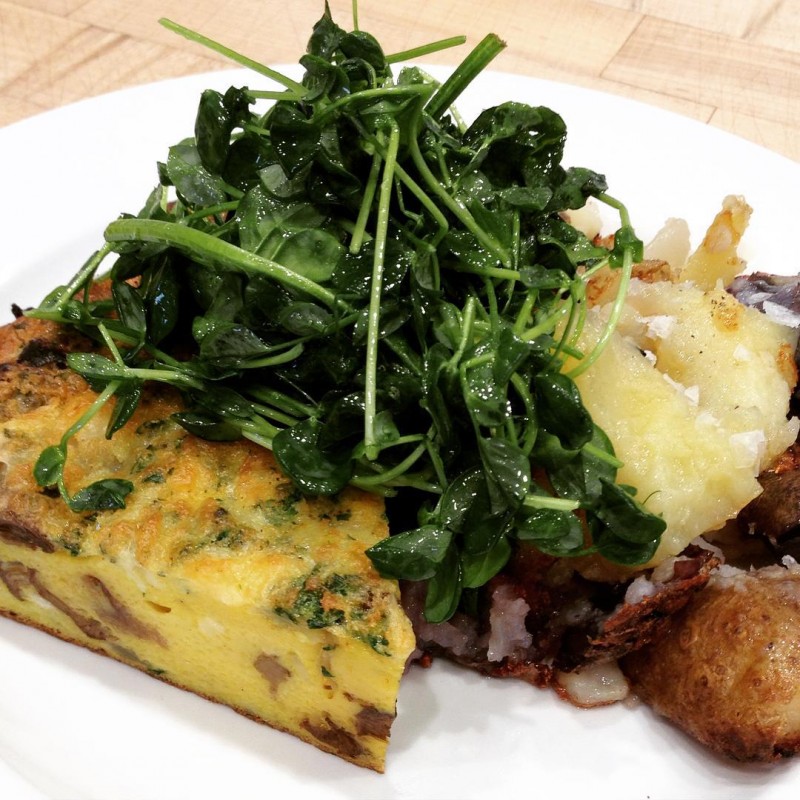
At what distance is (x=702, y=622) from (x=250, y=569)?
1.31 m

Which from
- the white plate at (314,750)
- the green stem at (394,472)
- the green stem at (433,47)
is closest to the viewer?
the green stem at (394,472)

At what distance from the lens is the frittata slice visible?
7.10 ft

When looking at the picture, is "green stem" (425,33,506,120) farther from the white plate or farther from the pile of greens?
the white plate

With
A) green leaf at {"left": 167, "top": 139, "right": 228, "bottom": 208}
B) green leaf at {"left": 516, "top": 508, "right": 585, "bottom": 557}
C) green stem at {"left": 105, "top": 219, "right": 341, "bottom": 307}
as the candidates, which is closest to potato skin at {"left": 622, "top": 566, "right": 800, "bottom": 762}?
green leaf at {"left": 516, "top": 508, "right": 585, "bottom": 557}

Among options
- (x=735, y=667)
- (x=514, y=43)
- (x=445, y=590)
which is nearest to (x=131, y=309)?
(x=445, y=590)

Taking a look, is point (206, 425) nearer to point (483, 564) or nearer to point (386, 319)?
point (386, 319)

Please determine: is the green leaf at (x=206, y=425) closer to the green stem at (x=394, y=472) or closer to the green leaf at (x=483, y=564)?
the green stem at (x=394, y=472)

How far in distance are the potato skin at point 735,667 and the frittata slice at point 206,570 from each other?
2.76 ft

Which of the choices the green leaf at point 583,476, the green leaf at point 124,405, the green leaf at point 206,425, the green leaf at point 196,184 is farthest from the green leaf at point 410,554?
the green leaf at point 196,184

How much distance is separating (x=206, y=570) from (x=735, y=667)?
1468 mm

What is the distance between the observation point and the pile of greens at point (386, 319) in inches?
88.4

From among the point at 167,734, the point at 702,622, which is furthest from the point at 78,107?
the point at 702,622

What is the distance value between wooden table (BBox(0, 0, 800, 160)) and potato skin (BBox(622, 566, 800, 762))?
10.7 feet

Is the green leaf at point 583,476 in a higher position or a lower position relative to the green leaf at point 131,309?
lower
